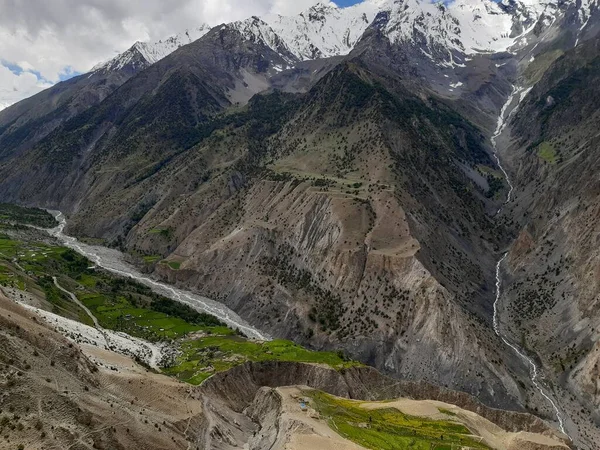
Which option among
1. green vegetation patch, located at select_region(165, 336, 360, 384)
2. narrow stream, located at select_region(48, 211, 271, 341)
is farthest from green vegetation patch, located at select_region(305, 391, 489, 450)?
narrow stream, located at select_region(48, 211, 271, 341)

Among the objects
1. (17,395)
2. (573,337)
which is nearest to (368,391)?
(573,337)

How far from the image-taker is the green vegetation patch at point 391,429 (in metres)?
58.7

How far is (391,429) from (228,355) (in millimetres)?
33750

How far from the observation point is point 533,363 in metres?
102

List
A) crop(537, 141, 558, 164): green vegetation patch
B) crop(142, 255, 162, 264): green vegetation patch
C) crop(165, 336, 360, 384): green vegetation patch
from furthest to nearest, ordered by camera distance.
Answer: crop(537, 141, 558, 164): green vegetation patch, crop(142, 255, 162, 264): green vegetation patch, crop(165, 336, 360, 384): green vegetation patch

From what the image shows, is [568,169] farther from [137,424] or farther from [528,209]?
[137,424]

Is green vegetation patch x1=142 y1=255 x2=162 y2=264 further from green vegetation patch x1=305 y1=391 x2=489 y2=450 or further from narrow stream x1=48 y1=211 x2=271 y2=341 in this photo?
green vegetation patch x1=305 y1=391 x2=489 y2=450

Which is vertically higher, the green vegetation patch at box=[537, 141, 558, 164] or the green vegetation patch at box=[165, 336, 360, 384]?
the green vegetation patch at box=[537, 141, 558, 164]

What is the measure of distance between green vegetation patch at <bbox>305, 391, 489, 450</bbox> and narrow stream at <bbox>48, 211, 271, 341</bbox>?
1867 inches

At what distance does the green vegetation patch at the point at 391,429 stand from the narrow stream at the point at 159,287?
Answer: 4743cm

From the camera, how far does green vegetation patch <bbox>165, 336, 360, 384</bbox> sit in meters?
79.9

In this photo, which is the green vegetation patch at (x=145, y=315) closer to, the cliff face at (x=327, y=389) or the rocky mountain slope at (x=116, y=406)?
the cliff face at (x=327, y=389)

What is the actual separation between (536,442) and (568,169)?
115 metres

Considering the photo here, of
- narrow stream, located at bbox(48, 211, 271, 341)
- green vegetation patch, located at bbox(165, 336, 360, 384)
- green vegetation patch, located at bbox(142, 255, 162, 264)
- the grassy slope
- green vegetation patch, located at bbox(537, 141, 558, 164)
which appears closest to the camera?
green vegetation patch, located at bbox(165, 336, 360, 384)
